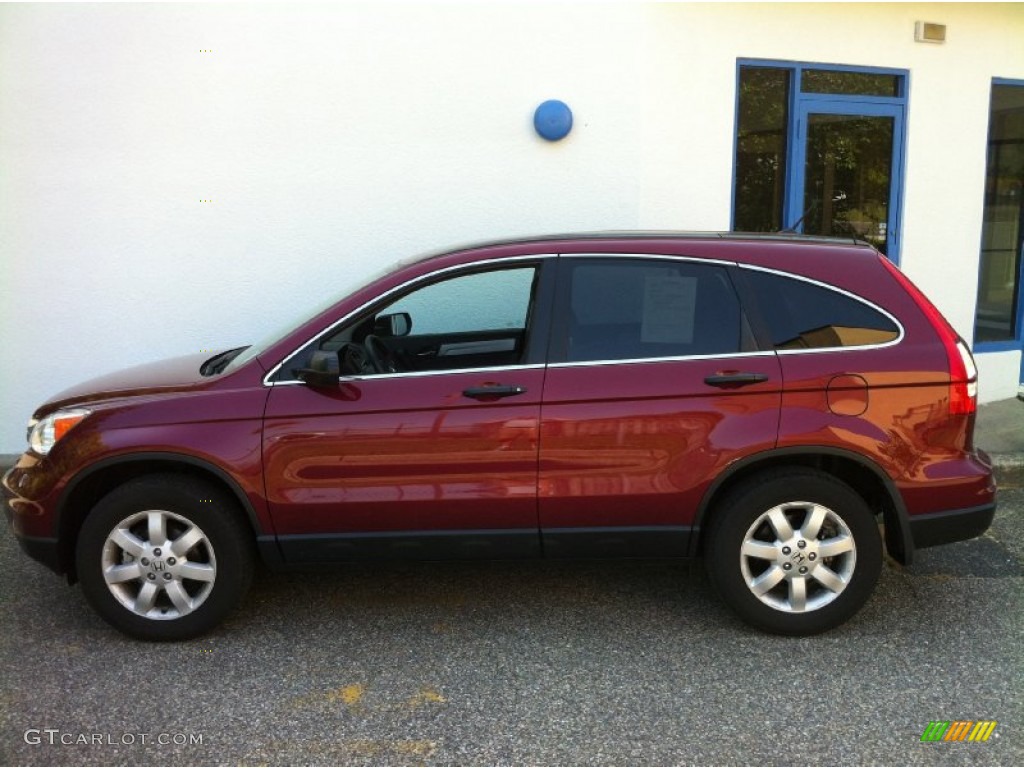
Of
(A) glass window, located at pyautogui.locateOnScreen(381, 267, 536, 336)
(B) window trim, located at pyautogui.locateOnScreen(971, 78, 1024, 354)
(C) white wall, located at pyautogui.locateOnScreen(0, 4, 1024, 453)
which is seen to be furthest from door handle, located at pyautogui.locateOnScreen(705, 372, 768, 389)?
(B) window trim, located at pyautogui.locateOnScreen(971, 78, 1024, 354)

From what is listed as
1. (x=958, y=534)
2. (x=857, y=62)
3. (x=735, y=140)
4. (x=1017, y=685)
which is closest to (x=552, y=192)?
(x=735, y=140)

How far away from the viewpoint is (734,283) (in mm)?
3863

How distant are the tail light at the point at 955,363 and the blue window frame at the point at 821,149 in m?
3.38

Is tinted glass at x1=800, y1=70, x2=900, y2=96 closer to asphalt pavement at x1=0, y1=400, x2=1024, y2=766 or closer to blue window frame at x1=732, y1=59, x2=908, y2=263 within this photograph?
blue window frame at x1=732, y1=59, x2=908, y2=263

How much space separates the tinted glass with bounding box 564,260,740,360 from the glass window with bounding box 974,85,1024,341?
499 centimetres

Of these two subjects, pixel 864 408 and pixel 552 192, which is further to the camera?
pixel 552 192

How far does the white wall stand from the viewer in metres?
6.22

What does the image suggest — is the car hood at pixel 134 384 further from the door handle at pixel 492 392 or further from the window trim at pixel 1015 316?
the window trim at pixel 1015 316

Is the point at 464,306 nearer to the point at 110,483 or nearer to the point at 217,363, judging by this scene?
the point at 217,363

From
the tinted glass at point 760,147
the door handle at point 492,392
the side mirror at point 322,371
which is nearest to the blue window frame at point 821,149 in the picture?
the tinted glass at point 760,147

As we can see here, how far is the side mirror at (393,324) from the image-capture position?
435cm

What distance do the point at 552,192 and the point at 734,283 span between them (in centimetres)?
303

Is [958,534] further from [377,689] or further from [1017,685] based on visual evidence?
[377,689]

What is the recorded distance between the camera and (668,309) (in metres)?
3.87
